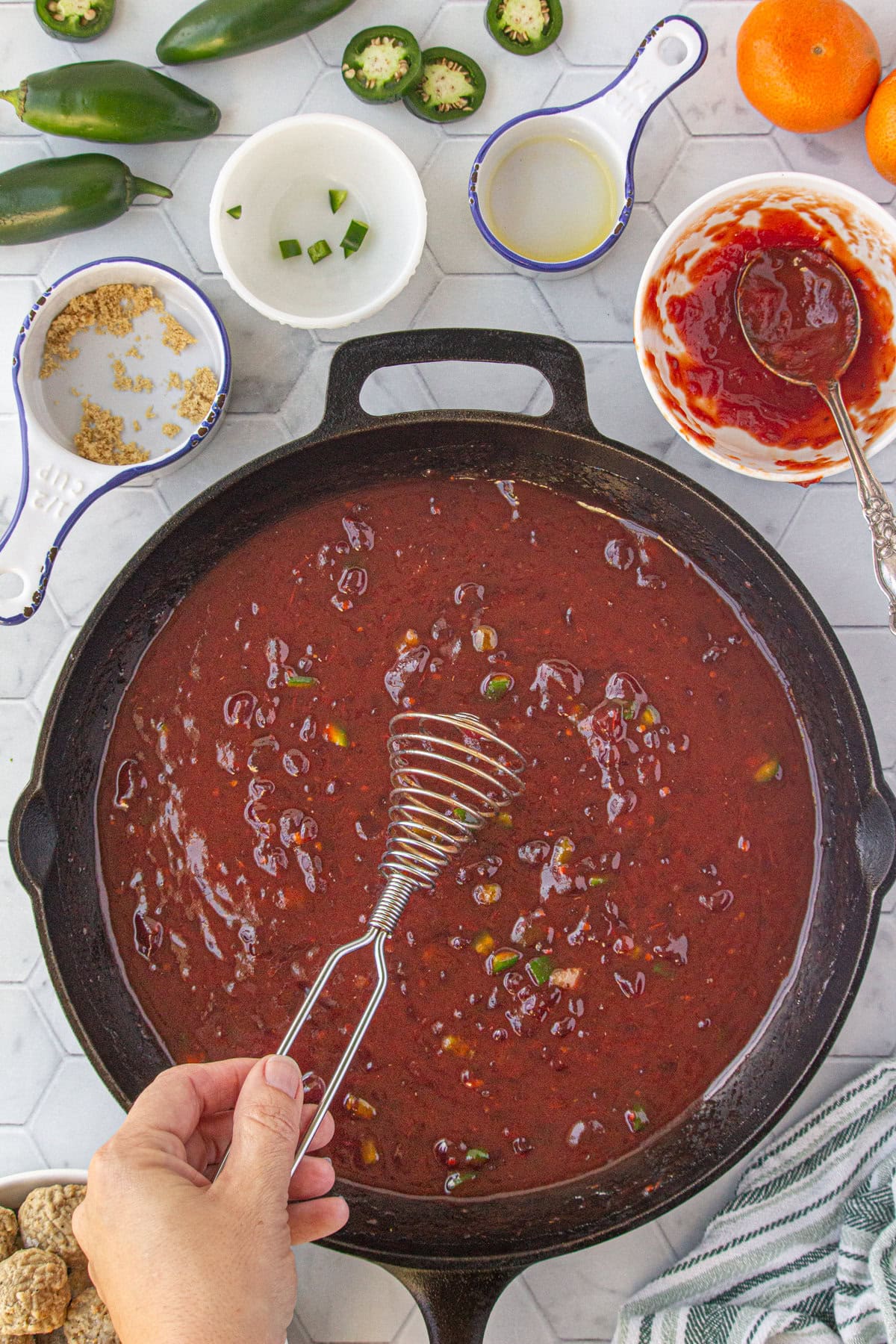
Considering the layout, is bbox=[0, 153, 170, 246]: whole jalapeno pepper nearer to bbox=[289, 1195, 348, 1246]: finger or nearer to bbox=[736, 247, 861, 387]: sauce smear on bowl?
bbox=[736, 247, 861, 387]: sauce smear on bowl

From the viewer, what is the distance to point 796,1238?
1.76 meters

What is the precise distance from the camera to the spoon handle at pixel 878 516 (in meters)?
1.52

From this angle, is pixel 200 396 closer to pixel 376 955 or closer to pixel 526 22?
pixel 526 22

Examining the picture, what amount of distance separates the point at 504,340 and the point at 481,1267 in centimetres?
142

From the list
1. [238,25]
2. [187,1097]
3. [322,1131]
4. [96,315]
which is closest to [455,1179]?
[322,1131]

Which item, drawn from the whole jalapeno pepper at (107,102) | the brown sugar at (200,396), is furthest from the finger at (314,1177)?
the whole jalapeno pepper at (107,102)

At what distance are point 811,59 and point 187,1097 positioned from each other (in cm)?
187

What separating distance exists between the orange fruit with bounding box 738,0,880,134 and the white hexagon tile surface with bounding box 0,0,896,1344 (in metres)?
0.12

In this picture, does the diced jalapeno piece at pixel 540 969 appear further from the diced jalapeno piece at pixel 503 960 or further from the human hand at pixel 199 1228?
the human hand at pixel 199 1228

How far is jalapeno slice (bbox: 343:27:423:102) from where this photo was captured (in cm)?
175

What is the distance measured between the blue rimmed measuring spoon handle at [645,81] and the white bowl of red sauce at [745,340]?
0.18 metres

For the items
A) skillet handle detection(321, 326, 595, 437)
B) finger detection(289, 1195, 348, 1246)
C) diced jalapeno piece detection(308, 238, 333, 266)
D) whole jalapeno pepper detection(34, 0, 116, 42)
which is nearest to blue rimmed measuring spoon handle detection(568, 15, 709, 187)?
skillet handle detection(321, 326, 595, 437)

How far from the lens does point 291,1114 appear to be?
127 centimetres

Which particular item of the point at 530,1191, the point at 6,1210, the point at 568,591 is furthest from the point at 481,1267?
the point at 568,591
